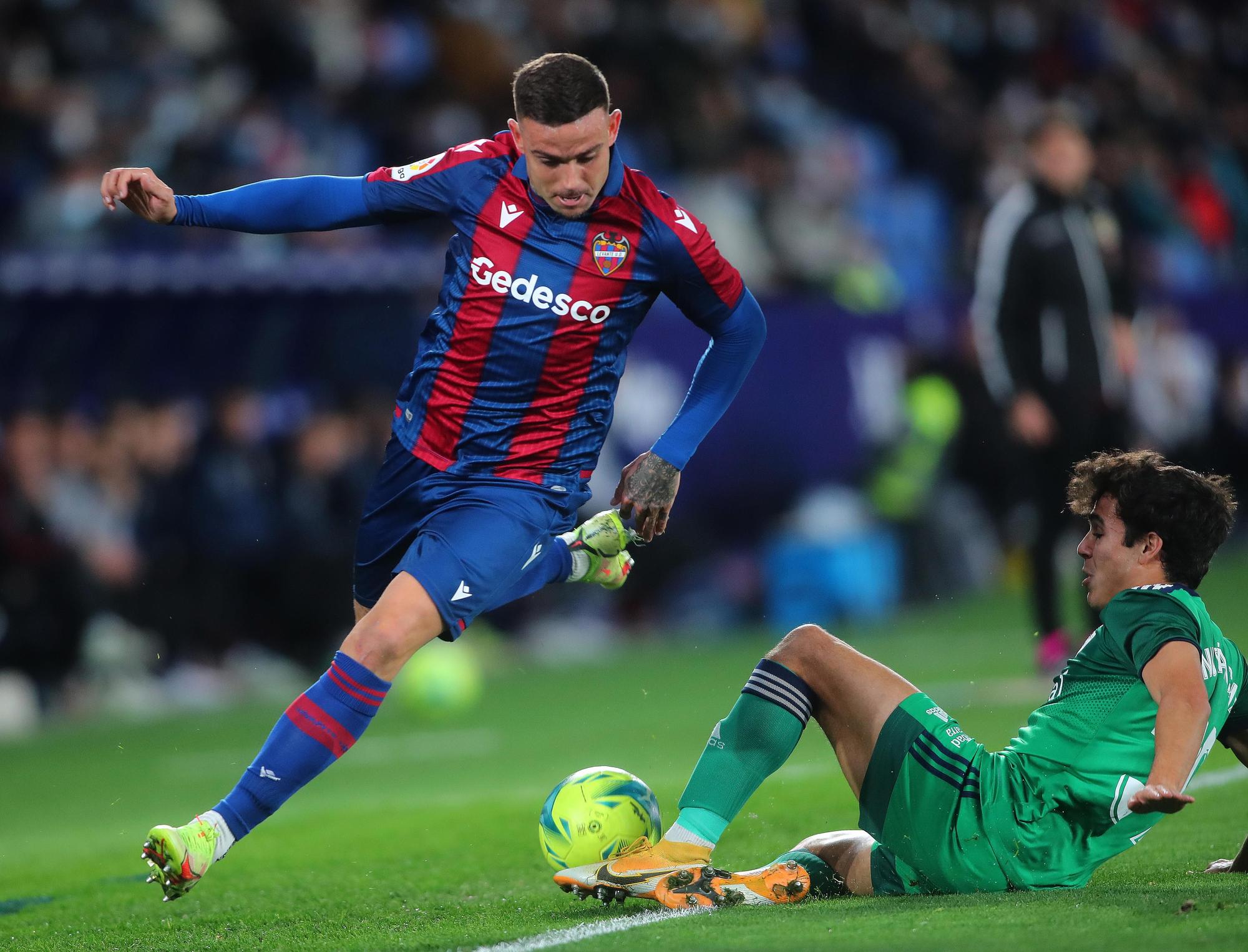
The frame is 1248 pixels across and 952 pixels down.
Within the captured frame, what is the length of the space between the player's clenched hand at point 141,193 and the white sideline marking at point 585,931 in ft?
7.33

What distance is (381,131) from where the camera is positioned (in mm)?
13602

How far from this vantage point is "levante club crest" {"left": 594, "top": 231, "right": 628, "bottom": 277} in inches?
201

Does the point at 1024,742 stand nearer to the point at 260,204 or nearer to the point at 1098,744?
the point at 1098,744

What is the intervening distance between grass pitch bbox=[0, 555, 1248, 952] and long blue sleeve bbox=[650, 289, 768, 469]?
1427 mm

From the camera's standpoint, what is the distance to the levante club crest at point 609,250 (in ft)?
16.7

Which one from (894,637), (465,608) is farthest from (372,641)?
(894,637)

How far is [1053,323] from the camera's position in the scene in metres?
8.77

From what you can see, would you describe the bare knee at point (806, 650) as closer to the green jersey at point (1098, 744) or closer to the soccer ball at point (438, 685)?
the green jersey at point (1098, 744)

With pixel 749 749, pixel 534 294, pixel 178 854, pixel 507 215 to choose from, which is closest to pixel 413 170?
pixel 507 215

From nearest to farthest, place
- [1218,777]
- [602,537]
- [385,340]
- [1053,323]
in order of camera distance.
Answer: [602,537]
[1218,777]
[1053,323]
[385,340]

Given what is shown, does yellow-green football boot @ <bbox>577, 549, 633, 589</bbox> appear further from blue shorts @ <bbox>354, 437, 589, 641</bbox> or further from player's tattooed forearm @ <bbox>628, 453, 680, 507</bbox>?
player's tattooed forearm @ <bbox>628, 453, 680, 507</bbox>

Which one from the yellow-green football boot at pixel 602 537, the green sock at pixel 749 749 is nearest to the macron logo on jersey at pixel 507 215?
the yellow-green football boot at pixel 602 537

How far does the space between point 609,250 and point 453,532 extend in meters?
0.99

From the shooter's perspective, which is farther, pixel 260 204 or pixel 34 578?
pixel 34 578
